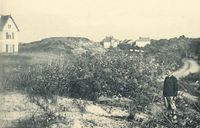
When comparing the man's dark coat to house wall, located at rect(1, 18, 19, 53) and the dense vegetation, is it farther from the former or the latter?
house wall, located at rect(1, 18, 19, 53)

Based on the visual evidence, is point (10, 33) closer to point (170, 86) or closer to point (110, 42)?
point (110, 42)

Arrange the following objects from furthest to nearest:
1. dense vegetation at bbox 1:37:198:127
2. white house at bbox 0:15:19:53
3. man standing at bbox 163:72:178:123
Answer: white house at bbox 0:15:19:53 → dense vegetation at bbox 1:37:198:127 → man standing at bbox 163:72:178:123

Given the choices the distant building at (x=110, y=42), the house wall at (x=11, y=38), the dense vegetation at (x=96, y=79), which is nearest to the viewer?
the dense vegetation at (x=96, y=79)

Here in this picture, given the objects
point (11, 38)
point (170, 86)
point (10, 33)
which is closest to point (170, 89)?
point (170, 86)

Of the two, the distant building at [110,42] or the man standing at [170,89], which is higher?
the distant building at [110,42]

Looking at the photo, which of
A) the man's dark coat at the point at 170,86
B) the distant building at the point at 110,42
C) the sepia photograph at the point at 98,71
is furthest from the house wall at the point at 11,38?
the man's dark coat at the point at 170,86

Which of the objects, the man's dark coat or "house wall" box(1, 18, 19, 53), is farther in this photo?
"house wall" box(1, 18, 19, 53)

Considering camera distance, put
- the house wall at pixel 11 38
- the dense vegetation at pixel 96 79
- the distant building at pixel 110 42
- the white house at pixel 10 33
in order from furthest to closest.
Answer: the distant building at pixel 110 42
the house wall at pixel 11 38
the white house at pixel 10 33
the dense vegetation at pixel 96 79

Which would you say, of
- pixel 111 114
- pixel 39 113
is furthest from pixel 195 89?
pixel 39 113

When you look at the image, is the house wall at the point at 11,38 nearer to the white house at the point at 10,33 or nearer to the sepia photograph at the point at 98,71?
the white house at the point at 10,33

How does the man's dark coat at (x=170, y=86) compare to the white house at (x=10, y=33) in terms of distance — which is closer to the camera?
the man's dark coat at (x=170, y=86)

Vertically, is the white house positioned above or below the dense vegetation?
above

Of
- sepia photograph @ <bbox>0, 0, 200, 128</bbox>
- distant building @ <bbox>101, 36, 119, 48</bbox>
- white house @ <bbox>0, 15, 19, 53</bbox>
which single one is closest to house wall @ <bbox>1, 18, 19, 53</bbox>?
white house @ <bbox>0, 15, 19, 53</bbox>
